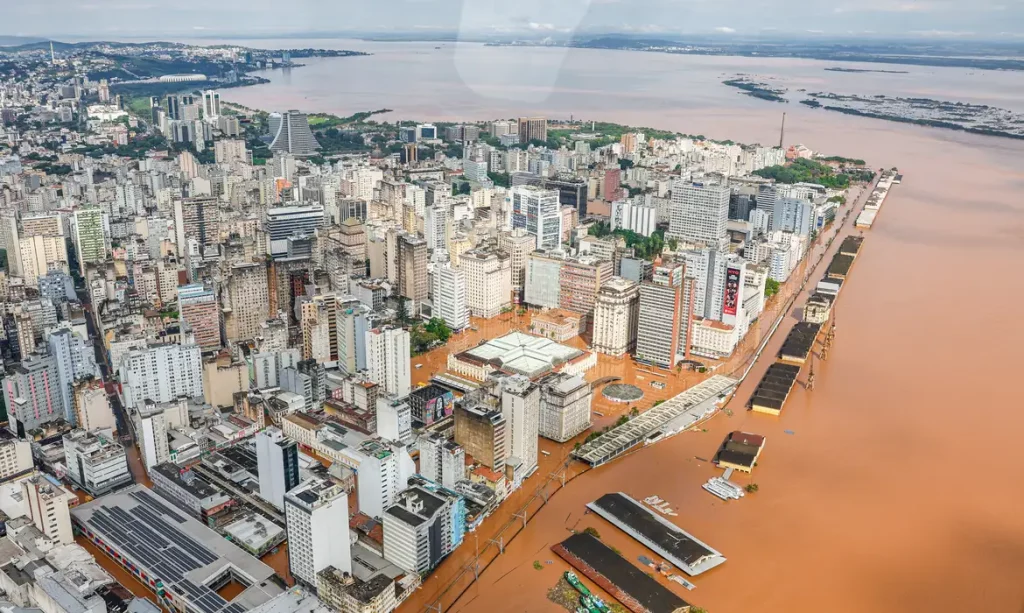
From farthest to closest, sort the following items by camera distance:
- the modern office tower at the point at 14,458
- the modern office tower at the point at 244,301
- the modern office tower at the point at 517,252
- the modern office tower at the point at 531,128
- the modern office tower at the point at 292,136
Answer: the modern office tower at the point at 531,128
the modern office tower at the point at 292,136
the modern office tower at the point at 517,252
the modern office tower at the point at 244,301
the modern office tower at the point at 14,458

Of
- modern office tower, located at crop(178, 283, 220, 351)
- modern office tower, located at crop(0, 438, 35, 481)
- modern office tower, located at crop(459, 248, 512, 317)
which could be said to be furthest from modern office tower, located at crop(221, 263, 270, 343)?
modern office tower, located at crop(0, 438, 35, 481)

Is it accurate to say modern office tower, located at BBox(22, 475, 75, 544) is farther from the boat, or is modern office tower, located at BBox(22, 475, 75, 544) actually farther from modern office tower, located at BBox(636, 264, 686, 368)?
modern office tower, located at BBox(636, 264, 686, 368)

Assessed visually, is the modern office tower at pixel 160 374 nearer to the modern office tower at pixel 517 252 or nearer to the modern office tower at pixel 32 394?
the modern office tower at pixel 32 394

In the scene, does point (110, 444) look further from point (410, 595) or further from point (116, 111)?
point (116, 111)

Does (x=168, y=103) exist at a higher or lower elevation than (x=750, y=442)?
higher

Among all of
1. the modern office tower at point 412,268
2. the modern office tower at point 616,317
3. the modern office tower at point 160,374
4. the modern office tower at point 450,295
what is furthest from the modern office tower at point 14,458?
the modern office tower at point 616,317

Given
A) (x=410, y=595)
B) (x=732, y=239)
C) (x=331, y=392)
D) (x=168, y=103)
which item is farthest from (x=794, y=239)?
(x=168, y=103)
